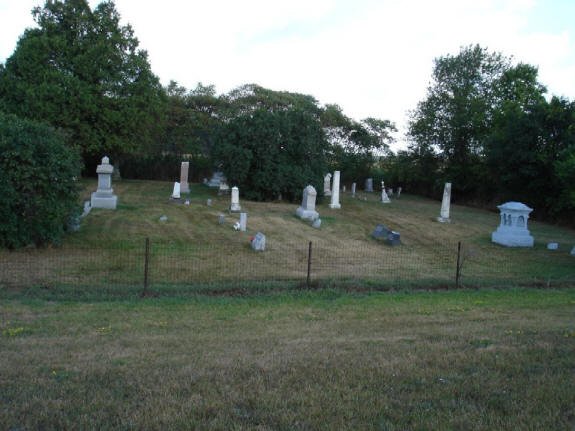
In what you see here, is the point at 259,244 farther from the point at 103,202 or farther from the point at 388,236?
the point at 103,202

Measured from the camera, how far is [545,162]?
32656 mm

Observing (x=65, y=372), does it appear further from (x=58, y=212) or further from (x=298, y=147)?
(x=298, y=147)

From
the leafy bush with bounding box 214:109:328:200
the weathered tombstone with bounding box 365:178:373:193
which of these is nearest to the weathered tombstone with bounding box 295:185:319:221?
the leafy bush with bounding box 214:109:328:200

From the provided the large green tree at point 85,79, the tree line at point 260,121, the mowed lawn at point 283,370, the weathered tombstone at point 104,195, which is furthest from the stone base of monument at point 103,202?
the mowed lawn at point 283,370

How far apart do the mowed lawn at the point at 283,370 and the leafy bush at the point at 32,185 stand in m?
6.73

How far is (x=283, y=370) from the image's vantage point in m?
5.12

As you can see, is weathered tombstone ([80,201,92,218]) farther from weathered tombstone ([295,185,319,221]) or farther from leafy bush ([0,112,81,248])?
weathered tombstone ([295,185,319,221])

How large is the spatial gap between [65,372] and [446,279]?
437 inches

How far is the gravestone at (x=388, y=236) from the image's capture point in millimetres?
20703

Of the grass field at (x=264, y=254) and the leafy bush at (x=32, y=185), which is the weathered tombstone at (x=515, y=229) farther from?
the leafy bush at (x=32, y=185)

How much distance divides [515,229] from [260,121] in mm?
16964

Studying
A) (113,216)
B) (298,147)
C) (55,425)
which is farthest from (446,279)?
(298,147)

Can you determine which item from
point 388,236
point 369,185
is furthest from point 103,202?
point 369,185

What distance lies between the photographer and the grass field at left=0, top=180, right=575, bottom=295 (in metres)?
13.4
